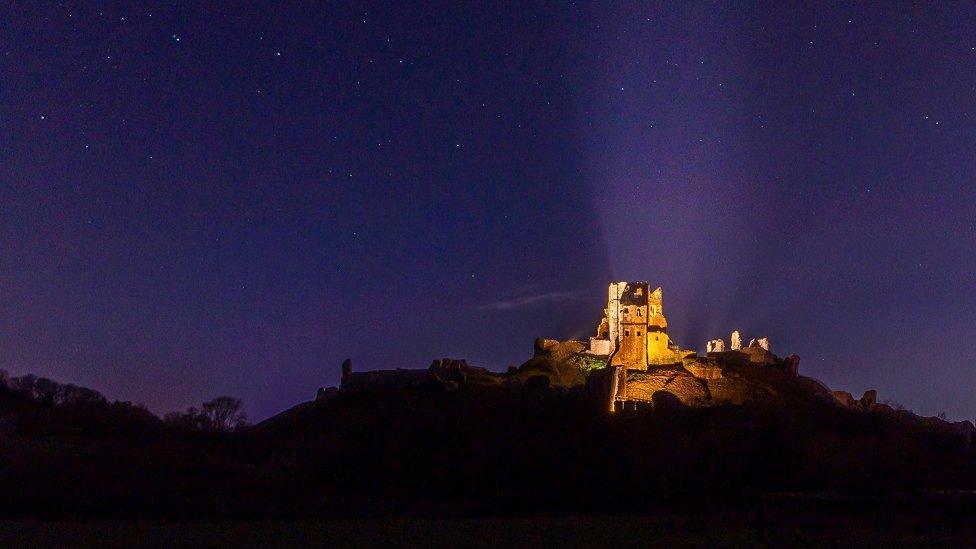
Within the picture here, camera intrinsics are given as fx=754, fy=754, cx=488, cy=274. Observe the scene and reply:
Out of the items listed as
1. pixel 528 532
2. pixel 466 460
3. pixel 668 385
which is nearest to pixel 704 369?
pixel 668 385

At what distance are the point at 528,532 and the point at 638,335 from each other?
53.6m

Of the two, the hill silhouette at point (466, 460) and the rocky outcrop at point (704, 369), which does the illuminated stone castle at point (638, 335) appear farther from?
the hill silhouette at point (466, 460)

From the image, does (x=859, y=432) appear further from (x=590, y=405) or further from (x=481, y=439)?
(x=481, y=439)

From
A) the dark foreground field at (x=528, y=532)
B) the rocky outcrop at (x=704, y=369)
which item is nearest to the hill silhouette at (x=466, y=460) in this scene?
the dark foreground field at (x=528, y=532)

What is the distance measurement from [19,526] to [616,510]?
1729 centimetres

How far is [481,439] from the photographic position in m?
32.2

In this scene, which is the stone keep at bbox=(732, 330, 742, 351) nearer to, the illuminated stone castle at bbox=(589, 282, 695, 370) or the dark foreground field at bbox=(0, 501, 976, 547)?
the illuminated stone castle at bbox=(589, 282, 695, 370)

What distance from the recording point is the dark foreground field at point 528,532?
17.7 m

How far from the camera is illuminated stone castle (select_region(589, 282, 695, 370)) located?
7031cm

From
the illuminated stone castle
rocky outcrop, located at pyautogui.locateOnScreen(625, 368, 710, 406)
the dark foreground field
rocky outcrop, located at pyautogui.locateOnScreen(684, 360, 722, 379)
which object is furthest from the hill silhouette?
the illuminated stone castle

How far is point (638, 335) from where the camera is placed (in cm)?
7138

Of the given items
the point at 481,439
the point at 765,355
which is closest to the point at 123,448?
the point at 481,439

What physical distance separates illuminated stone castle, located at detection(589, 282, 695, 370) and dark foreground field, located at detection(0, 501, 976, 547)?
46775 millimetres

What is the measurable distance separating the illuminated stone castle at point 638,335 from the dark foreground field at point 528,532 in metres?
46.8
